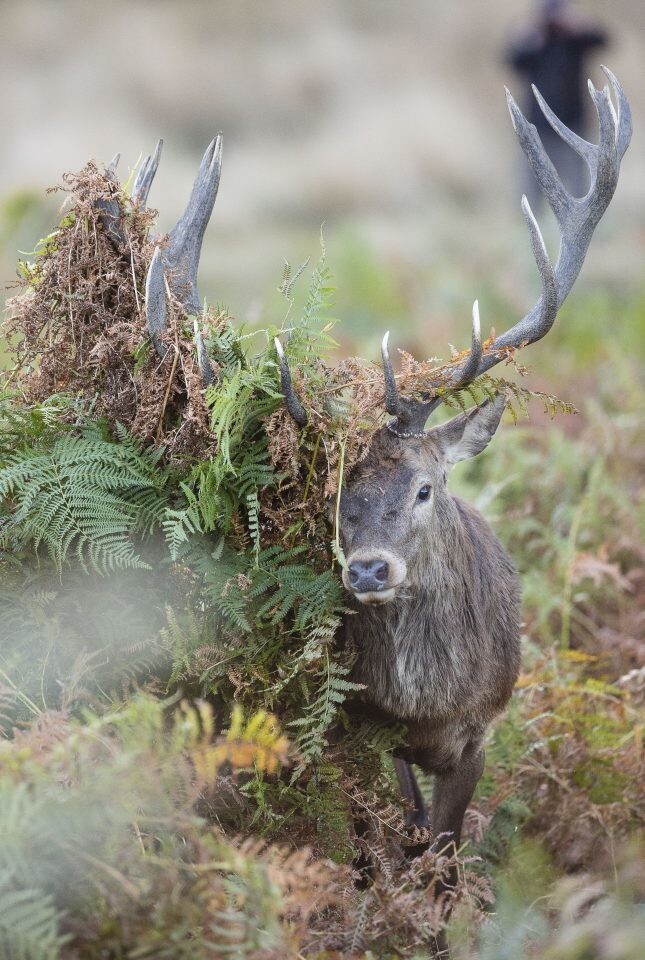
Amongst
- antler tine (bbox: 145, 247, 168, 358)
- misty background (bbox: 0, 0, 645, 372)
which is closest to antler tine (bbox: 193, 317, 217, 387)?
antler tine (bbox: 145, 247, 168, 358)

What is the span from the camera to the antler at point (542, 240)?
3.91 meters

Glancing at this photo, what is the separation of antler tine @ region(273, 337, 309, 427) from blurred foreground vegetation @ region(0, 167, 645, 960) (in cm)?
8

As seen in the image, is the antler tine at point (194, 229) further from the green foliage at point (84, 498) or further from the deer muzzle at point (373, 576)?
the deer muzzle at point (373, 576)

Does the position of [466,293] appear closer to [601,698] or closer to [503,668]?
[601,698]

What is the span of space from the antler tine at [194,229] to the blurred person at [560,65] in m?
10.5

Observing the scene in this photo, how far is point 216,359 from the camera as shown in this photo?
12.5 feet

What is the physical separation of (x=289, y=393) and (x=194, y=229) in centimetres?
98

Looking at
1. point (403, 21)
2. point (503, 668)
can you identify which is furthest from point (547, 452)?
point (403, 21)

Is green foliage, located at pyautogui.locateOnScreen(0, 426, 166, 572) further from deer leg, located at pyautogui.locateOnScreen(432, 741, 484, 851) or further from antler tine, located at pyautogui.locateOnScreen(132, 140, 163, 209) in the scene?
deer leg, located at pyautogui.locateOnScreen(432, 741, 484, 851)

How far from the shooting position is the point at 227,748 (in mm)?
2795

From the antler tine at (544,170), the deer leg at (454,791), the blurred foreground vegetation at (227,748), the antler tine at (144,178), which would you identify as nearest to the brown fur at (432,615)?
the deer leg at (454,791)

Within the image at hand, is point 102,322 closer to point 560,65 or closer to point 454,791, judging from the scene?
point 454,791

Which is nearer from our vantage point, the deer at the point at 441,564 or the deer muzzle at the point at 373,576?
the deer muzzle at the point at 373,576

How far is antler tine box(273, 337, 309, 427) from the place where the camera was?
11.8 ft
